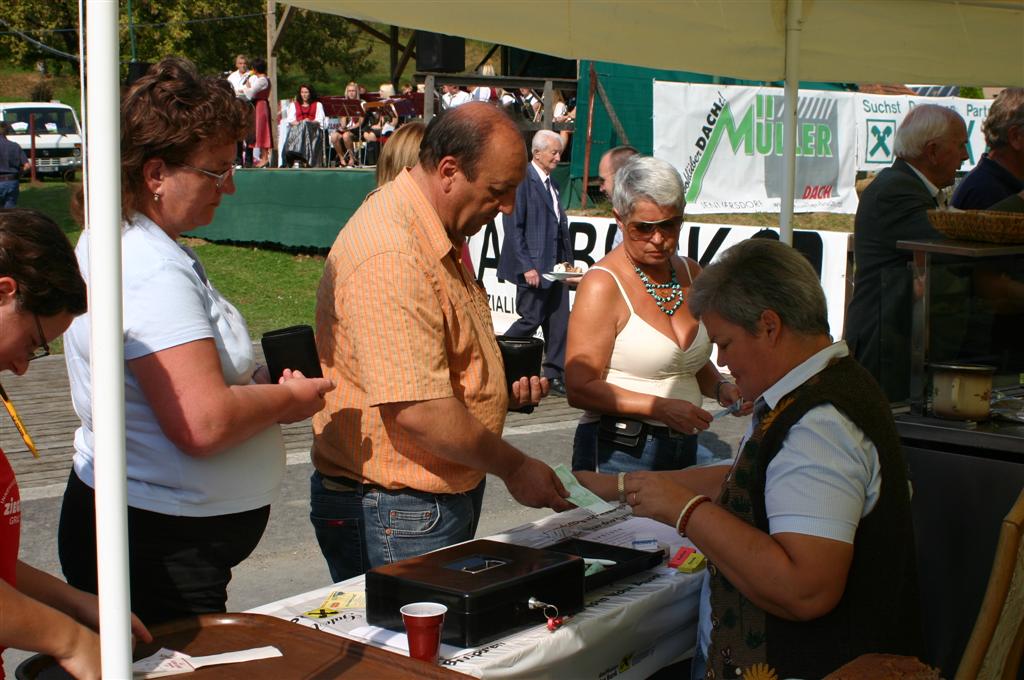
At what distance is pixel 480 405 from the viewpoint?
258cm

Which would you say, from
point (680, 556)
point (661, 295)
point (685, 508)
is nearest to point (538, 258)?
point (661, 295)

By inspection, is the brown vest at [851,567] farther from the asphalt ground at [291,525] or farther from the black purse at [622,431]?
the asphalt ground at [291,525]

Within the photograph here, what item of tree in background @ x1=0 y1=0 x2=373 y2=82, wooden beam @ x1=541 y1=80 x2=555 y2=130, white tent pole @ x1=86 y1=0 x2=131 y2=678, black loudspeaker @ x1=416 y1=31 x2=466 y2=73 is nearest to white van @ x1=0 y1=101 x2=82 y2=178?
tree in background @ x1=0 y1=0 x2=373 y2=82

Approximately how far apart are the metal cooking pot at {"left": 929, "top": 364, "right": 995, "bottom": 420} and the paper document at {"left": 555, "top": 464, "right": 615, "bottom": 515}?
53.3 inches

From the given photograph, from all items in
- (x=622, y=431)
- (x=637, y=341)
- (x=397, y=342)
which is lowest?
(x=622, y=431)

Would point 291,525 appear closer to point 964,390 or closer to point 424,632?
point 964,390

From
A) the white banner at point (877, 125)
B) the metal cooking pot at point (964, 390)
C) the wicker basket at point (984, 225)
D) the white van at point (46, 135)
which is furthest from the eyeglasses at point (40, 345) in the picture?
the white van at point (46, 135)

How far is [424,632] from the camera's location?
6.25 ft

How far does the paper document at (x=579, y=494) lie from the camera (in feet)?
8.39

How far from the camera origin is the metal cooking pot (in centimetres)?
330

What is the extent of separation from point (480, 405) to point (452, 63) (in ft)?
37.9

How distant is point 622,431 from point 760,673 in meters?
1.29

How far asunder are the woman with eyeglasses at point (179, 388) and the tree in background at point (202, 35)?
32.6 meters

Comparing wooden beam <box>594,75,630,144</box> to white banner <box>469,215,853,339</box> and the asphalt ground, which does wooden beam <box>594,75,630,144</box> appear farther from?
the asphalt ground
